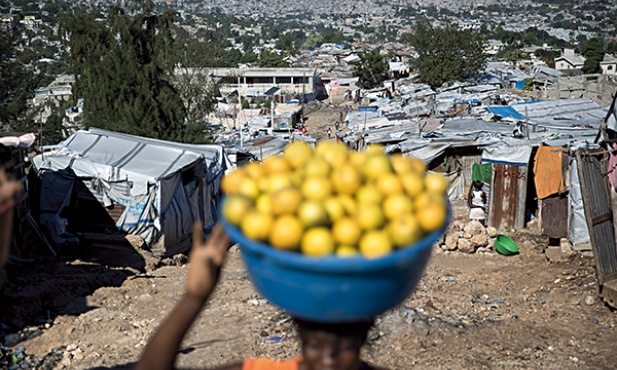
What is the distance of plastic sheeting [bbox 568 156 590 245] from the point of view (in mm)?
9281

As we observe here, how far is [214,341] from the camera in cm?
597

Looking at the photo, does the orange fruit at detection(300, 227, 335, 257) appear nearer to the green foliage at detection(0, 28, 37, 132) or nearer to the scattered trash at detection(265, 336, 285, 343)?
the scattered trash at detection(265, 336, 285, 343)

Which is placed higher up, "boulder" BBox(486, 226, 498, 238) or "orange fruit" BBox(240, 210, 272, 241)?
"orange fruit" BBox(240, 210, 272, 241)

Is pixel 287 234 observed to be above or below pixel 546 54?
above

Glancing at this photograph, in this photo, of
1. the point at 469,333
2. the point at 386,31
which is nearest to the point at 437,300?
the point at 469,333

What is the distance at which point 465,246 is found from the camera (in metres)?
10.2

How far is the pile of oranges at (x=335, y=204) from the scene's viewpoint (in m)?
1.41

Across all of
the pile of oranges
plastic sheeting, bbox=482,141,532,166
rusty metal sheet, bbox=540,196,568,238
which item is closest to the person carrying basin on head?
the pile of oranges

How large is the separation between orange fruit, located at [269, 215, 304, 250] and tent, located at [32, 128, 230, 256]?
7.96 metres

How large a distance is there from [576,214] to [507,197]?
1942 mm

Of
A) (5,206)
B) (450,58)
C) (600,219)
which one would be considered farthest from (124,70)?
(450,58)

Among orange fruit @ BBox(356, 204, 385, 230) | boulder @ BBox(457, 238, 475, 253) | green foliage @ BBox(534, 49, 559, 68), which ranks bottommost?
green foliage @ BBox(534, 49, 559, 68)

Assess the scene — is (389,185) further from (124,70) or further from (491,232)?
(124,70)

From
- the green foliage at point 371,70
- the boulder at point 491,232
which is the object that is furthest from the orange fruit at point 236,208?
the green foliage at point 371,70
